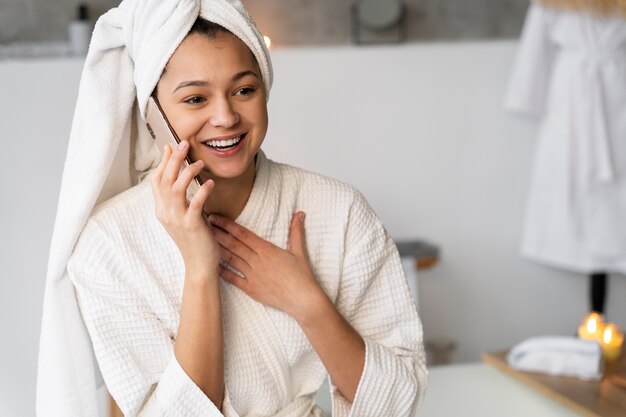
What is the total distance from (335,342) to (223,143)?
35 cm

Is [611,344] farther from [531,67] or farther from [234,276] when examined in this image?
[234,276]

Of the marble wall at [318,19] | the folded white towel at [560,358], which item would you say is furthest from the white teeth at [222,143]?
the marble wall at [318,19]

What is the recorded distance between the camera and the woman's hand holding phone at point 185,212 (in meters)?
1.09

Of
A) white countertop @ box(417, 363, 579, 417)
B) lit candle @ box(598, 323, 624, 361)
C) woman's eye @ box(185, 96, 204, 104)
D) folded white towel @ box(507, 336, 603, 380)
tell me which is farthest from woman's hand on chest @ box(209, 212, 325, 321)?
lit candle @ box(598, 323, 624, 361)

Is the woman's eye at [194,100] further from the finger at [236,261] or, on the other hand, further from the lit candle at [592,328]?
the lit candle at [592,328]

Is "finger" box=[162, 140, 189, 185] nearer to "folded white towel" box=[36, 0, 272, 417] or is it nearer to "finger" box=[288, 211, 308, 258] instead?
"folded white towel" box=[36, 0, 272, 417]

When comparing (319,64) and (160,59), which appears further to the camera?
(319,64)

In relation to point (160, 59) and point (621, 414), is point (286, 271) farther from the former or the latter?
point (621, 414)

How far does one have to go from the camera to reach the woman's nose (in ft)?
3.60

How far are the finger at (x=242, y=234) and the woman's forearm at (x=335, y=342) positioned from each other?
125 mm

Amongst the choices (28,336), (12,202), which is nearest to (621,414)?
(28,336)

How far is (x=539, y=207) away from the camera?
8.93ft

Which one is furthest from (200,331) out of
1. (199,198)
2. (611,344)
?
(611,344)

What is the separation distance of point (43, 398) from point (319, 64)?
Answer: 1521 mm
